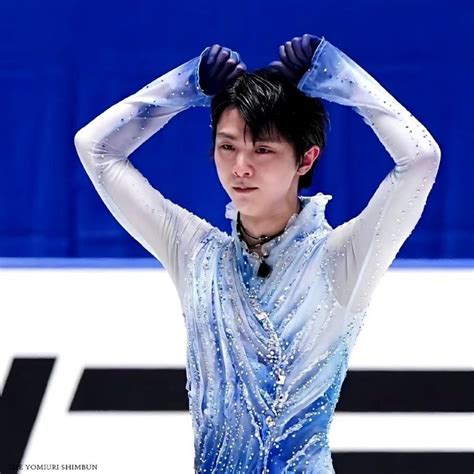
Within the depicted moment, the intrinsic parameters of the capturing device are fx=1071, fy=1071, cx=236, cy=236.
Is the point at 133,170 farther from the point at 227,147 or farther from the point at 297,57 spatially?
the point at 297,57

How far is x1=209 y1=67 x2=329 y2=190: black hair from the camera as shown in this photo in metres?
1.52

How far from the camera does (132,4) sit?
112 inches

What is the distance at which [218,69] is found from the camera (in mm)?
1565

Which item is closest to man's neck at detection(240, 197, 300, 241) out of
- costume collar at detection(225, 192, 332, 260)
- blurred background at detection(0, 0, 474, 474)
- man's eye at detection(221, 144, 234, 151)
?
costume collar at detection(225, 192, 332, 260)

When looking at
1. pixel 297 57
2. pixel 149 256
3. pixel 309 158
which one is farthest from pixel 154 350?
pixel 297 57

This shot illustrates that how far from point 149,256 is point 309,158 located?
4.78ft

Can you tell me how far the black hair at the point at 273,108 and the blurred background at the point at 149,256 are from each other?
40.4 inches

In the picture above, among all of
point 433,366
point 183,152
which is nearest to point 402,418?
point 433,366

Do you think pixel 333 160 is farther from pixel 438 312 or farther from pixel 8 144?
pixel 8 144

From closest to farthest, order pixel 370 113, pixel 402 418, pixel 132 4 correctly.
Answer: pixel 370 113 < pixel 402 418 < pixel 132 4

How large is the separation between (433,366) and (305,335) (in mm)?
1029

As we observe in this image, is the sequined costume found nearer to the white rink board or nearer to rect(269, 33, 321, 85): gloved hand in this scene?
rect(269, 33, 321, 85): gloved hand

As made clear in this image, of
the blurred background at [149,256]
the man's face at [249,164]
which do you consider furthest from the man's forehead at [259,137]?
the blurred background at [149,256]

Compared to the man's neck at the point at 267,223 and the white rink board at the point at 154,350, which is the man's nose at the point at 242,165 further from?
the white rink board at the point at 154,350
